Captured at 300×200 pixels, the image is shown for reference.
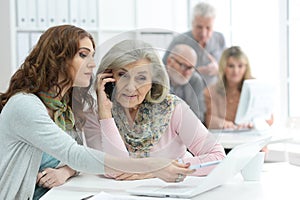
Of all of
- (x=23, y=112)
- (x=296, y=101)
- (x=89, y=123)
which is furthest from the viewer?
(x=296, y=101)

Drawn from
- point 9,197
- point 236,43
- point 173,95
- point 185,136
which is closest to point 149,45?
point 173,95

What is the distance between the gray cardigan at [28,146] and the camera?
1565 mm

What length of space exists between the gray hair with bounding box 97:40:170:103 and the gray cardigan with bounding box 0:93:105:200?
0.96ft

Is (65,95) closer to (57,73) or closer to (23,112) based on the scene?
(57,73)

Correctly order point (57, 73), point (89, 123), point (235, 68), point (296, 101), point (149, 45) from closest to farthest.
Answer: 1. point (149, 45)
2. point (89, 123)
3. point (57, 73)
4. point (235, 68)
5. point (296, 101)

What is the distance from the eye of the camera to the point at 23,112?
1665mm

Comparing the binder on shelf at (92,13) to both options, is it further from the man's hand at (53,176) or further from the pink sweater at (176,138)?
the pink sweater at (176,138)

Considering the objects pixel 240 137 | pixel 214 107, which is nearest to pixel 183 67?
pixel 214 107

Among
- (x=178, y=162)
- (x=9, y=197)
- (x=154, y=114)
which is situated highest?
(x=154, y=114)

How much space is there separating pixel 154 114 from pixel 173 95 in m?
0.07

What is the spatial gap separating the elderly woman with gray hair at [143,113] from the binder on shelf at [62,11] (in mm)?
2619

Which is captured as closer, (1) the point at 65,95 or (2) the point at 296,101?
(1) the point at 65,95

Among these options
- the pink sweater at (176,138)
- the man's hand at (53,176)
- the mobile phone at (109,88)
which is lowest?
the man's hand at (53,176)

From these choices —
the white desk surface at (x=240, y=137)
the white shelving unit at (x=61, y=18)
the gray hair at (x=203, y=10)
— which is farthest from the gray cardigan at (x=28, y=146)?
the gray hair at (x=203, y=10)
